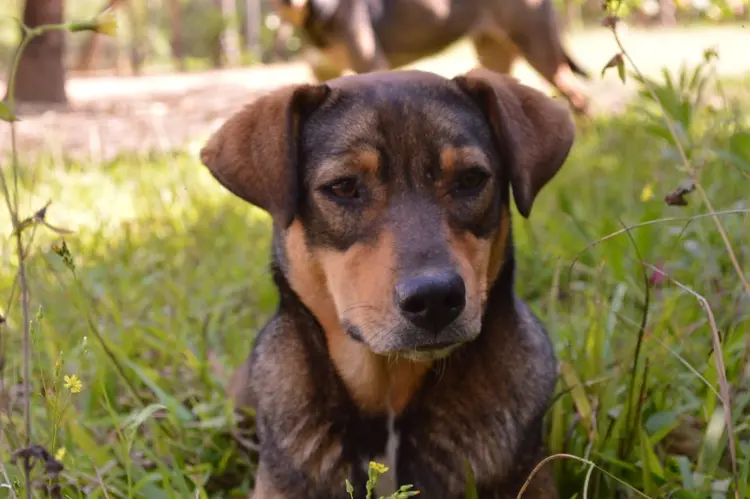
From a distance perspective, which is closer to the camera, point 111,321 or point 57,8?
point 111,321

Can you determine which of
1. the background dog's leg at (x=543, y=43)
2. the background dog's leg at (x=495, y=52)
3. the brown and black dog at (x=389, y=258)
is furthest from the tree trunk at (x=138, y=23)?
the brown and black dog at (x=389, y=258)

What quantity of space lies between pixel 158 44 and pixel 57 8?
20.7 meters

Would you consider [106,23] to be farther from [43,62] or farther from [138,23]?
[138,23]

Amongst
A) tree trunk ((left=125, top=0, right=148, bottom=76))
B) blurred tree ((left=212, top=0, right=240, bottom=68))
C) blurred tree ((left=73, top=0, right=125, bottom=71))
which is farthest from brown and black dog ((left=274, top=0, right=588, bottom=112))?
tree trunk ((left=125, top=0, right=148, bottom=76))

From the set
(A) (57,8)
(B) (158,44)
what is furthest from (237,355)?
(B) (158,44)

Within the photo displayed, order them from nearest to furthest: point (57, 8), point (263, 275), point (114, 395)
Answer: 1. point (114, 395)
2. point (263, 275)
3. point (57, 8)

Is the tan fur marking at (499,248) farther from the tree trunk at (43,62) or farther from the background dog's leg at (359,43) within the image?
the tree trunk at (43,62)

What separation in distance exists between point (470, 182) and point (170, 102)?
10344 mm

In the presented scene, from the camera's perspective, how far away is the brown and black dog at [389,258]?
97.3 inches

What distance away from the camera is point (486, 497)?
8.11 feet

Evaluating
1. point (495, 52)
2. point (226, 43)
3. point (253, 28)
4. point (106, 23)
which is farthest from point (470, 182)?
point (226, 43)

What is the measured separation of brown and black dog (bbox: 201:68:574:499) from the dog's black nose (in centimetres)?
11

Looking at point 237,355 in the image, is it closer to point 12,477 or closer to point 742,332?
point 12,477

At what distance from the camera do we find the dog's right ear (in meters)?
2.54
